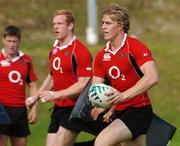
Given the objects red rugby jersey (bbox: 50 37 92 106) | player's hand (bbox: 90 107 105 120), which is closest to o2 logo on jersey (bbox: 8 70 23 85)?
red rugby jersey (bbox: 50 37 92 106)

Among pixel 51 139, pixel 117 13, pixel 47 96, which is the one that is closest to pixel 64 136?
pixel 51 139

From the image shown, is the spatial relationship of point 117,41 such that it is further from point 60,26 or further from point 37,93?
point 37,93

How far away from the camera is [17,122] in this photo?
38.1 feet

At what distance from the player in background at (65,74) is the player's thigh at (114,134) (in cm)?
116

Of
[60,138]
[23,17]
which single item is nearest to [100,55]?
[60,138]

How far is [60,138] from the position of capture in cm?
1047

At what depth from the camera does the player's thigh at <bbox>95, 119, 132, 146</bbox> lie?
9.16m

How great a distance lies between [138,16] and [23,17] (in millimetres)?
4369

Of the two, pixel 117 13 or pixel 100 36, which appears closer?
pixel 117 13

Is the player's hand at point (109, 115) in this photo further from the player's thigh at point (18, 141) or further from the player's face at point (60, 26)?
the player's thigh at point (18, 141)

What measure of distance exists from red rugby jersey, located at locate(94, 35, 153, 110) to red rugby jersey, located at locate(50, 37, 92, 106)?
70 centimetres

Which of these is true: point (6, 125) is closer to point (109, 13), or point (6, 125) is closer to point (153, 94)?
point (109, 13)

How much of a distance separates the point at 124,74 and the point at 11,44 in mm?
2379

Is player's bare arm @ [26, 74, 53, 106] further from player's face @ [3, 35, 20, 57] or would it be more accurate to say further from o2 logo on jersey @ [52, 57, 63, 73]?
player's face @ [3, 35, 20, 57]
